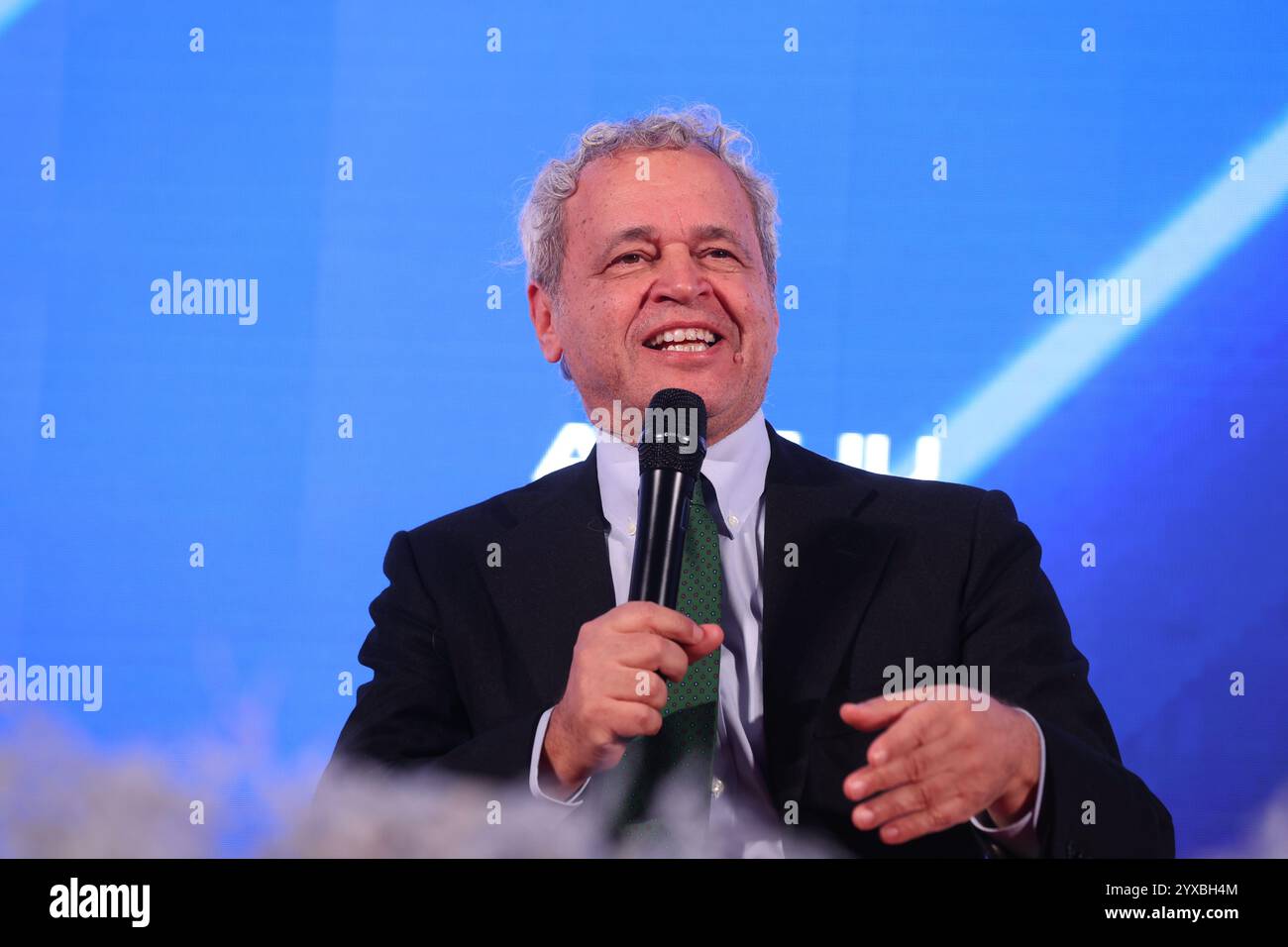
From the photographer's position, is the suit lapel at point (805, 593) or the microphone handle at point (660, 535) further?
the suit lapel at point (805, 593)

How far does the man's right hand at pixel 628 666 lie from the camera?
137 cm

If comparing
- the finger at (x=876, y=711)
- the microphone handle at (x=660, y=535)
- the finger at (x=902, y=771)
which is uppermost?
the microphone handle at (x=660, y=535)

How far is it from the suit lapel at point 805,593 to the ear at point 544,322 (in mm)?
521

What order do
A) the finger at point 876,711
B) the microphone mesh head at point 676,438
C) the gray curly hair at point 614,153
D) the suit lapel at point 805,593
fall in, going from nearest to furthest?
the finger at point 876,711 < the microphone mesh head at point 676,438 < the suit lapel at point 805,593 < the gray curly hair at point 614,153

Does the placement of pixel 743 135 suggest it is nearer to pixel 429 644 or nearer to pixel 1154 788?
pixel 429 644

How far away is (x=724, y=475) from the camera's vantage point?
2109 mm

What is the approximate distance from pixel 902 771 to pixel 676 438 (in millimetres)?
520

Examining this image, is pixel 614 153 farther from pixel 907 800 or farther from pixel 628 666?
pixel 907 800

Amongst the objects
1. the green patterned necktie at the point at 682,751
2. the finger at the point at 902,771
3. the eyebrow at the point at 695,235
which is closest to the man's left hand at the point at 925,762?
the finger at the point at 902,771

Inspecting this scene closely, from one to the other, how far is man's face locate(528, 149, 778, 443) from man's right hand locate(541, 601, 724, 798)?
75cm

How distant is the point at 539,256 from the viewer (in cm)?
243

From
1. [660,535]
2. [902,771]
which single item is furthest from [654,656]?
[902,771]

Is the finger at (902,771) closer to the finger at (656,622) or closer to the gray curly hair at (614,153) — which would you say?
the finger at (656,622)
